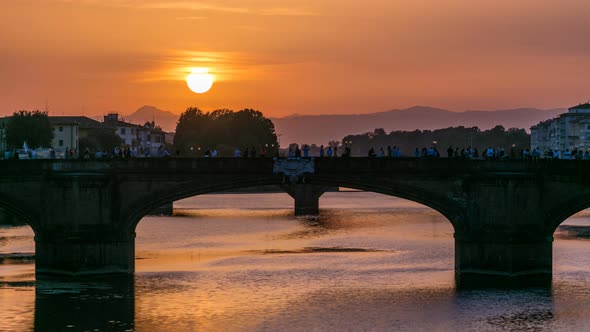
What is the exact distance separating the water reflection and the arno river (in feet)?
0.17

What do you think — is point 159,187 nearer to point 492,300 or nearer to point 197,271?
point 197,271

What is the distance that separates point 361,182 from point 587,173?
12177 millimetres

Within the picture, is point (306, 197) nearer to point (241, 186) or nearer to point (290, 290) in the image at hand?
point (241, 186)

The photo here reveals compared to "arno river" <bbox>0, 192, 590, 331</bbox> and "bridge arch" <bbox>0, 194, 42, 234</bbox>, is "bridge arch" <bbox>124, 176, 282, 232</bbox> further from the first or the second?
"bridge arch" <bbox>0, 194, 42, 234</bbox>

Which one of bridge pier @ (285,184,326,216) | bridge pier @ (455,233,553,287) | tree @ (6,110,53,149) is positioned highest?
tree @ (6,110,53,149)

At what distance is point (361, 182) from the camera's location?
6438cm

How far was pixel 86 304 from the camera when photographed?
55.5 meters

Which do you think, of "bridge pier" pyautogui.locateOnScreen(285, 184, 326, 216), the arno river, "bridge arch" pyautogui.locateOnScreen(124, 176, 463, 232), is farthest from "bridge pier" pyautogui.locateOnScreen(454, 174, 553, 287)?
"bridge pier" pyautogui.locateOnScreen(285, 184, 326, 216)

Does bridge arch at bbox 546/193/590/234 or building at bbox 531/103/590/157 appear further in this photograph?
building at bbox 531/103/590/157

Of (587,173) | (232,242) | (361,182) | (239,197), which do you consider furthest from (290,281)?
(239,197)

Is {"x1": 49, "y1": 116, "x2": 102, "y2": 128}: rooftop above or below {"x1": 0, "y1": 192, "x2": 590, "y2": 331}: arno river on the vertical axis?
above

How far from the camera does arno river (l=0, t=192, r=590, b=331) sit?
52125 millimetres

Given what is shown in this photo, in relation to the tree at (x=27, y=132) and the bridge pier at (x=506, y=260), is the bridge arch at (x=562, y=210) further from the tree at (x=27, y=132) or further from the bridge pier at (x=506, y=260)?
the tree at (x=27, y=132)

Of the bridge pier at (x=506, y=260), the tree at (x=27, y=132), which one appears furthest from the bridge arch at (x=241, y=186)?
the tree at (x=27, y=132)
